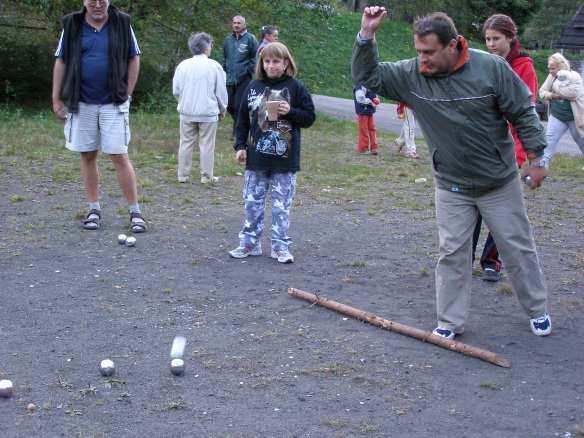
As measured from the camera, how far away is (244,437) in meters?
3.88

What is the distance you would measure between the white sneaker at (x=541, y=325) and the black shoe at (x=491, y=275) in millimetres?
1228

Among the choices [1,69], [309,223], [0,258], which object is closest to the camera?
[0,258]

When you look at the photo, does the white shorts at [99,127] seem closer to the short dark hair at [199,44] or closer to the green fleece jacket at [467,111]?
the short dark hair at [199,44]

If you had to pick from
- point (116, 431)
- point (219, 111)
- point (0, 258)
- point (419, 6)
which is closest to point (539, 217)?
point (219, 111)

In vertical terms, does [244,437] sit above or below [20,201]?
above

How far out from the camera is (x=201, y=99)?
1024cm

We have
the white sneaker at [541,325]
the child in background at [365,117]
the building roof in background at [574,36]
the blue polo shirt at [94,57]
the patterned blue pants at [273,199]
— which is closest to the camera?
the white sneaker at [541,325]

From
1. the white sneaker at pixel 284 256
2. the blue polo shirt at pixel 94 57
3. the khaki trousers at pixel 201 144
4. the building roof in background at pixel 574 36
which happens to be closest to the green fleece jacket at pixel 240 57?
the khaki trousers at pixel 201 144

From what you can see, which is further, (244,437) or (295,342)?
(295,342)

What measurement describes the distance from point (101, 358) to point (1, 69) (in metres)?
16.5

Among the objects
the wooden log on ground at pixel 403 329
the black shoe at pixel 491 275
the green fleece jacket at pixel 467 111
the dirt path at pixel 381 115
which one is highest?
the green fleece jacket at pixel 467 111

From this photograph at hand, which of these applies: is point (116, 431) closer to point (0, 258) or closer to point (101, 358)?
point (101, 358)

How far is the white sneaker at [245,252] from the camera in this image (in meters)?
7.12

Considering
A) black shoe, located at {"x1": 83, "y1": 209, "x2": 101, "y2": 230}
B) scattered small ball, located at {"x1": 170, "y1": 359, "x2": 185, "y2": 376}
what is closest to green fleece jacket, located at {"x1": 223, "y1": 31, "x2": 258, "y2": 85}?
black shoe, located at {"x1": 83, "y1": 209, "x2": 101, "y2": 230}
